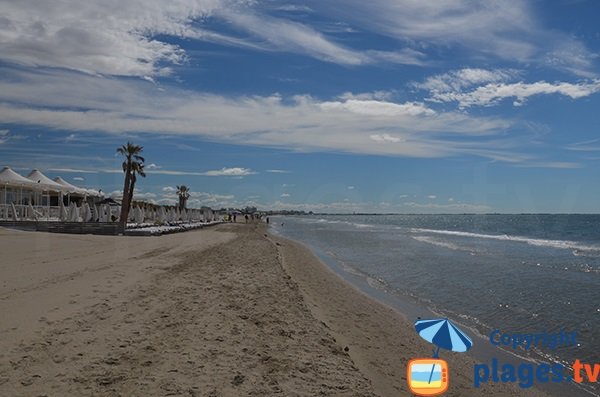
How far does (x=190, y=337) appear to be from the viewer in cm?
704

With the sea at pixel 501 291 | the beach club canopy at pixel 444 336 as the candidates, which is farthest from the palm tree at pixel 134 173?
the beach club canopy at pixel 444 336

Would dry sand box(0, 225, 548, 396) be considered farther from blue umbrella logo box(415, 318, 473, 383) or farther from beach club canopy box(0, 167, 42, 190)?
beach club canopy box(0, 167, 42, 190)

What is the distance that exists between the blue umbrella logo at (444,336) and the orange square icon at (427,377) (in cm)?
5

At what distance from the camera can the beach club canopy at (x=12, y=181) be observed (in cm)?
3023

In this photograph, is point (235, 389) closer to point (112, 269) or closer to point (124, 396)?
point (124, 396)

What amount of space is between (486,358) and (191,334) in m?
4.93

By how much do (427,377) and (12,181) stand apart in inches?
1299

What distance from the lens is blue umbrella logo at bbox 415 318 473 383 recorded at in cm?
451

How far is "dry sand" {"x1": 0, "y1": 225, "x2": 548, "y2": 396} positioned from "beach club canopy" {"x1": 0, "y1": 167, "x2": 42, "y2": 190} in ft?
64.7

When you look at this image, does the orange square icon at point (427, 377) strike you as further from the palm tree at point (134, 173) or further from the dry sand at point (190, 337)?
the palm tree at point (134, 173)

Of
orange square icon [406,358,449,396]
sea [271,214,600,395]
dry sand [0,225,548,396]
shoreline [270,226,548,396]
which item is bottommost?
sea [271,214,600,395]

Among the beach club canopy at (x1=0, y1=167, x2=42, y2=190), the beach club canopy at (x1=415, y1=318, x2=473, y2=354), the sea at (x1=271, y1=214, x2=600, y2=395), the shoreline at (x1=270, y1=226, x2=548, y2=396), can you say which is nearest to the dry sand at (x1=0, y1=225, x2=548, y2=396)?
the shoreline at (x1=270, y1=226, x2=548, y2=396)

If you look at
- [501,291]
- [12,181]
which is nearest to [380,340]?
[501,291]

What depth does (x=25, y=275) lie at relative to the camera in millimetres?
11078
